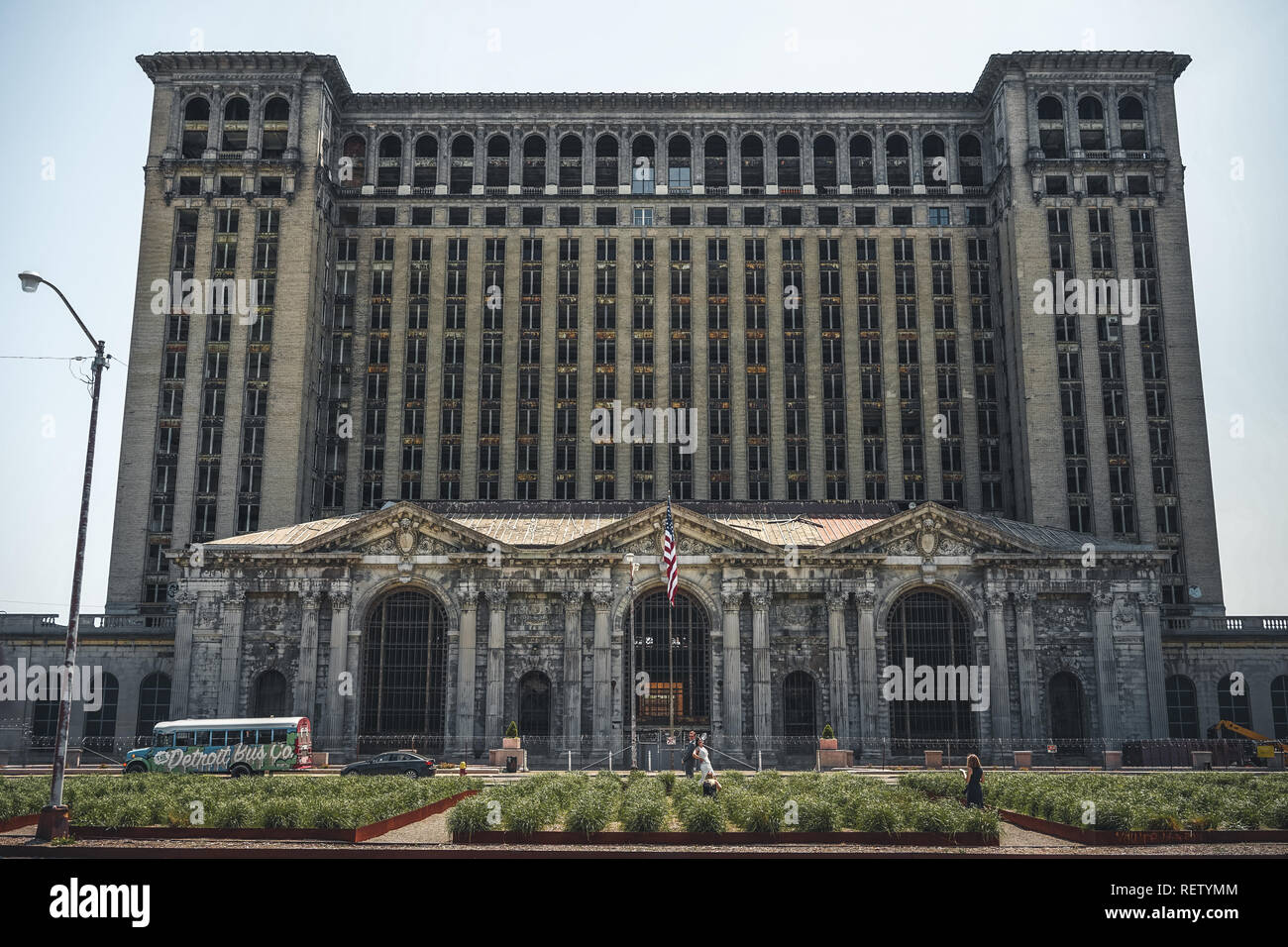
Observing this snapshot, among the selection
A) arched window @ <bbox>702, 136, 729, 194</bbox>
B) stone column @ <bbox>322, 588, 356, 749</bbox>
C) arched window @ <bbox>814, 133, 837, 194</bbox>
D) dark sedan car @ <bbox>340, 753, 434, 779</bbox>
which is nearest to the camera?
dark sedan car @ <bbox>340, 753, 434, 779</bbox>

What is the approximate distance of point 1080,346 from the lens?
8244 centimetres

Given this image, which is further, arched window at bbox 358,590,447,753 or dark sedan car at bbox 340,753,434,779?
arched window at bbox 358,590,447,753

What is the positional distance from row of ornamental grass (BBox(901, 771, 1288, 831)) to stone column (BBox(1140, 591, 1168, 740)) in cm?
2191

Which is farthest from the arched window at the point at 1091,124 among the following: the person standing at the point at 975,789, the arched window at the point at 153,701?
the arched window at the point at 153,701

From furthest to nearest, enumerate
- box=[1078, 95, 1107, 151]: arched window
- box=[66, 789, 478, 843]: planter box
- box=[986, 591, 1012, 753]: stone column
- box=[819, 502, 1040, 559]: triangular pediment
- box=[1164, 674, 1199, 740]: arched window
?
1. box=[1078, 95, 1107, 151]: arched window
2. box=[1164, 674, 1199, 740]: arched window
3. box=[819, 502, 1040, 559]: triangular pediment
4. box=[986, 591, 1012, 753]: stone column
5. box=[66, 789, 478, 843]: planter box

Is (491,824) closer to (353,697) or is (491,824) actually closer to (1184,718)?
(353,697)

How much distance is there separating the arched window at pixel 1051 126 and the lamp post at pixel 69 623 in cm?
7692

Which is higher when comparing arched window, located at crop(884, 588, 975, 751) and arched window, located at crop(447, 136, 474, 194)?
arched window, located at crop(447, 136, 474, 194)

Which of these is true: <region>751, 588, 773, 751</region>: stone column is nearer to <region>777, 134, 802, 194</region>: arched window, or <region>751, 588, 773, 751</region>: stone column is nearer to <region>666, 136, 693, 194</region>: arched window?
<region>666, 136, 693, 194</region>: arched window

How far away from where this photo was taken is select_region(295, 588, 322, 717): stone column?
63.7 metres

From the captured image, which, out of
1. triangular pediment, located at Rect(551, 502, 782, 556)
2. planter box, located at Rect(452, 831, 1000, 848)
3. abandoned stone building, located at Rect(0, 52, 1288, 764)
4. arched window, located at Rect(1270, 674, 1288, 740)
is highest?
abandoned stone building, located at Rect(0, 52, 1288, 764)

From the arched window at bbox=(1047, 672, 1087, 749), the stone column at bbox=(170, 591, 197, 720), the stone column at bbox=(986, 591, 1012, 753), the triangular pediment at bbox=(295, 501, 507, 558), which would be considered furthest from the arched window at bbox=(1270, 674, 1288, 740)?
the stone column at bbox=(170, 591, 197, 720)

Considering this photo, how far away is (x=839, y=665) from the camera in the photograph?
64188 mm
